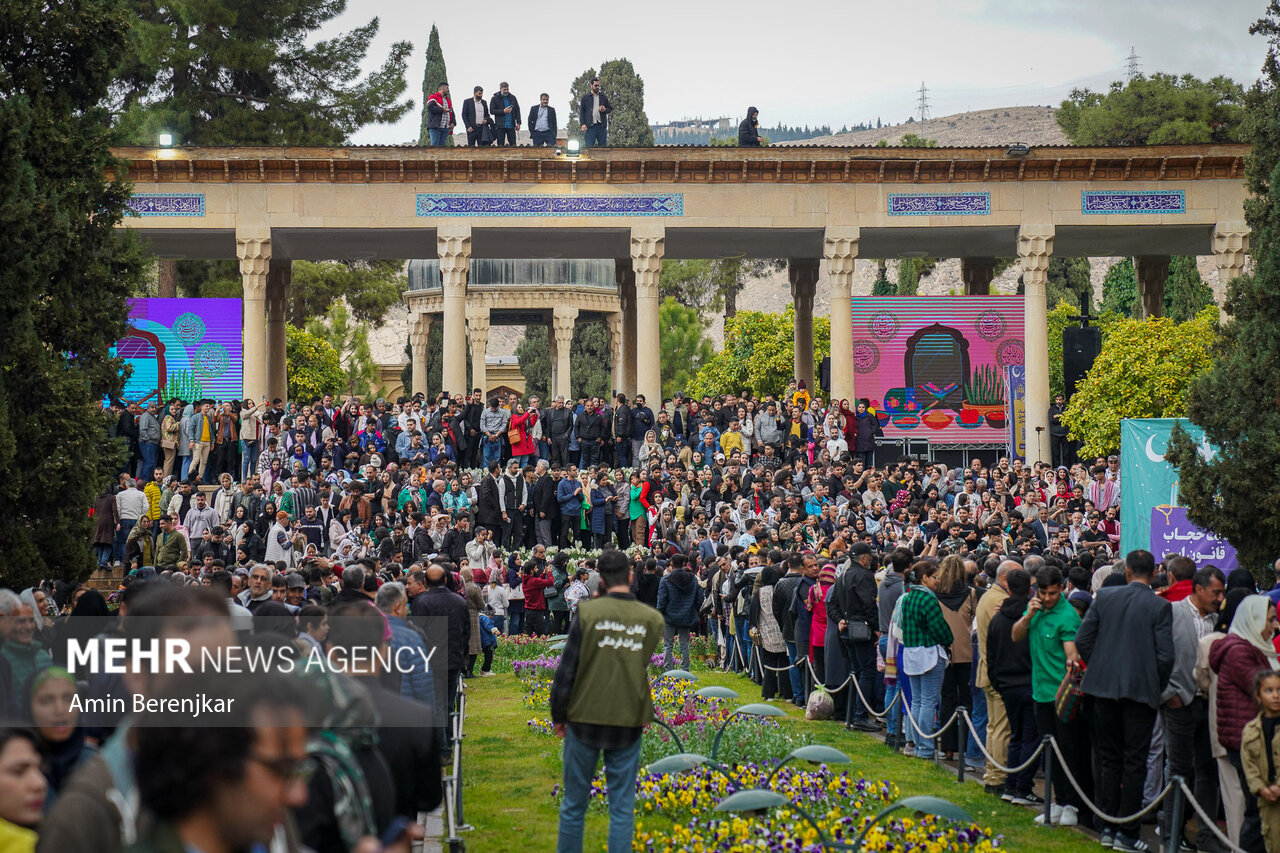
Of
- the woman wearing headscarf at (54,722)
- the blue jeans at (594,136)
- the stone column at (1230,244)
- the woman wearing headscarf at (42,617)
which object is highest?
the blue jeans at (594,136)

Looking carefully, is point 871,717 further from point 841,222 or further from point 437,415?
point 841,222

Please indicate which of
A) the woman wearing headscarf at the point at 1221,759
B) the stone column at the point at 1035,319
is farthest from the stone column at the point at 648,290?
the woman wearing headscarf at the point at 1221,759

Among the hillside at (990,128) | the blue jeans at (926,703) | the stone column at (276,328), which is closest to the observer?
the blue jeans at (926,703)

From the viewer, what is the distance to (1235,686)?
855 centimetres

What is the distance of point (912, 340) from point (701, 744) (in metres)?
23.0

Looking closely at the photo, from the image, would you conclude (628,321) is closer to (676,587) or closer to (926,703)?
(676,587)

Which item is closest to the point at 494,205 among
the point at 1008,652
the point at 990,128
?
the point at 1008,652

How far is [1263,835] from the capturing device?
26.9ft

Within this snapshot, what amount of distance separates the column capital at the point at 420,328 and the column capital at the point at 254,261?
78.5 feet

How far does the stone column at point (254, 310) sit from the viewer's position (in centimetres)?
3130

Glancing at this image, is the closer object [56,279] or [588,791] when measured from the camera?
[588,791]

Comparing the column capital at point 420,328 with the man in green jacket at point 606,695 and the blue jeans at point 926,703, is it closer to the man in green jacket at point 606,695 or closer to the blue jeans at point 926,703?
the blue jeans at point 926,703

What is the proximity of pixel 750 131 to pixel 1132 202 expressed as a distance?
8984 millimetres

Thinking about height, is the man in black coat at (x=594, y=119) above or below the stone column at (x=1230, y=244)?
above
